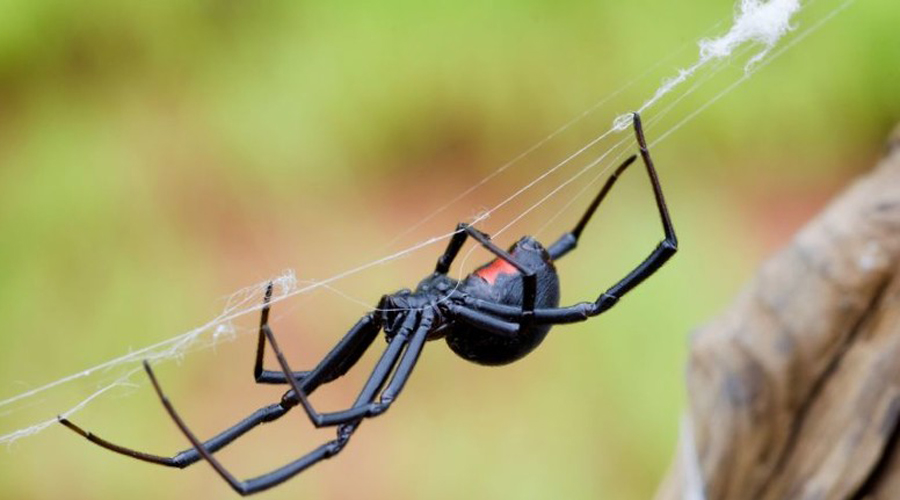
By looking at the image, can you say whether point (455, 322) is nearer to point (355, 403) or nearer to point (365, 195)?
point (355, 403)

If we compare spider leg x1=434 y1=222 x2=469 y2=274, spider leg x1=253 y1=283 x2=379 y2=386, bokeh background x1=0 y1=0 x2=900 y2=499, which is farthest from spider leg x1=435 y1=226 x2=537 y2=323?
bokeh background x1=0 y1=0 x2=900 y2=499

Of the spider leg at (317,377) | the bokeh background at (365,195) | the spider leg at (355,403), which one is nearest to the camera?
the spider leg at (355,403)

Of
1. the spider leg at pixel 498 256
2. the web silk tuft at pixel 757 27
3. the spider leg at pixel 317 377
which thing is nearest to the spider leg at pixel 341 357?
the spider leg at pixel 317 377

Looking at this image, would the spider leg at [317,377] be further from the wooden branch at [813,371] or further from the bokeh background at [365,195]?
the bokeh background at [365,195]

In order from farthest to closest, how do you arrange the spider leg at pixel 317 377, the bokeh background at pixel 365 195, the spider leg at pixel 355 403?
the bokeh background at pixel 365 195 < the spider leg at pixel 317 377 < the spider leg at pixel 355 403

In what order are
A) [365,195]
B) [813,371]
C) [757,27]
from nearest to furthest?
[757,27]
[813,371]
[365,195]

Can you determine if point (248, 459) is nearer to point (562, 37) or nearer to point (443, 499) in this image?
point (443, 499)

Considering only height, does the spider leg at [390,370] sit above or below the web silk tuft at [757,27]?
below

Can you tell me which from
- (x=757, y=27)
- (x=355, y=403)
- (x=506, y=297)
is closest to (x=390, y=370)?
(x=355, y=403)
